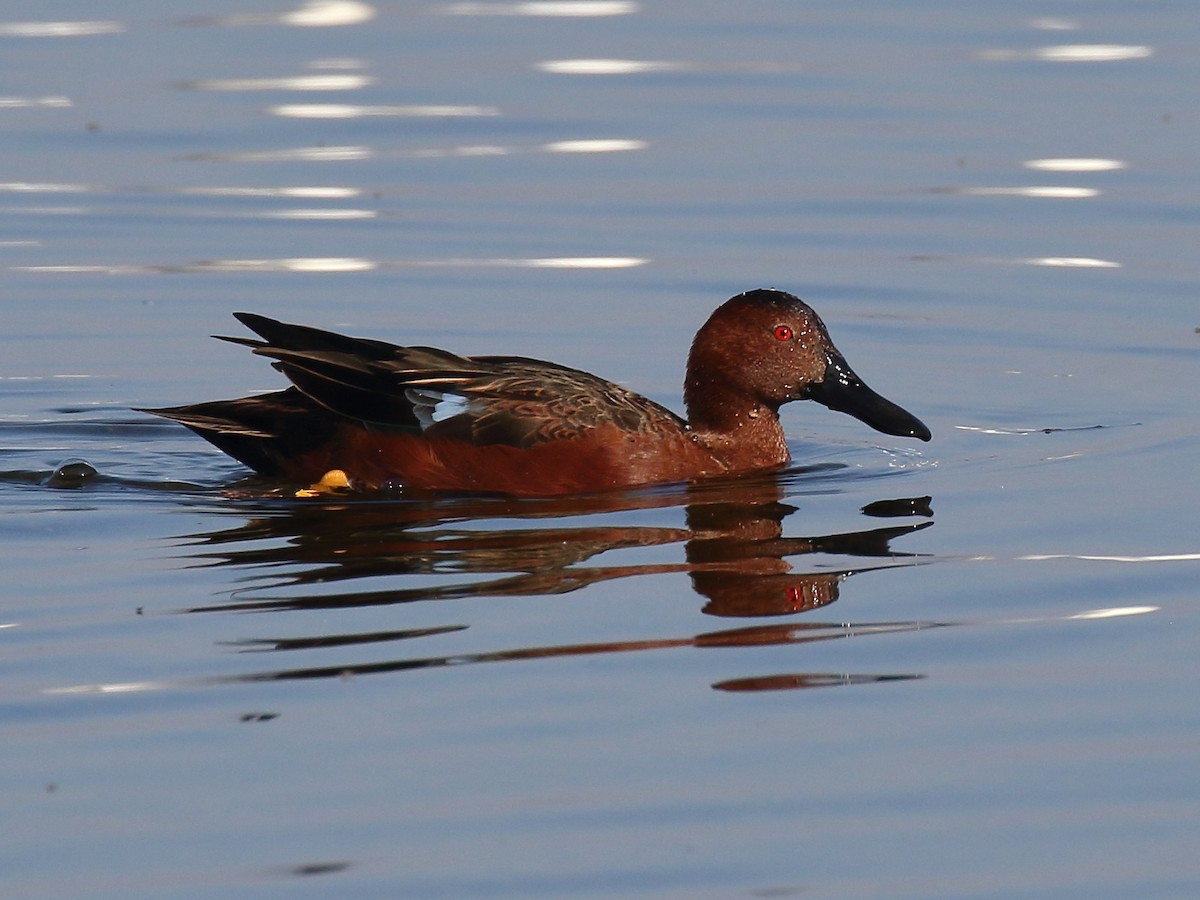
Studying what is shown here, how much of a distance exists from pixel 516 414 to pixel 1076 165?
6.75 m

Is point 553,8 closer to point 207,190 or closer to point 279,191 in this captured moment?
point 279,191

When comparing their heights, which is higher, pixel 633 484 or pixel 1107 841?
pixel 633 484

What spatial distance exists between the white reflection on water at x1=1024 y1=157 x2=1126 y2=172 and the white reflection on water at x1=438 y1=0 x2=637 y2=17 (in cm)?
584

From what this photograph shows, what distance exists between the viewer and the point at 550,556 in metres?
7.59

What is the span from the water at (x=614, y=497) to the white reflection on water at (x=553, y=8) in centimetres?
77

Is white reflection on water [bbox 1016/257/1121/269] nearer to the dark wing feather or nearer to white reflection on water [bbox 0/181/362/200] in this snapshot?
white reflection on water [bbox 0/181/362/200]

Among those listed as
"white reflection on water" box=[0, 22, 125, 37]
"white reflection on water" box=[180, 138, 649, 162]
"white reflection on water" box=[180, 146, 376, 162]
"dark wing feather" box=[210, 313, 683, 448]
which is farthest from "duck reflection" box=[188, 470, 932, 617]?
"white reflection on water" box=[0, 22, 125, 37]

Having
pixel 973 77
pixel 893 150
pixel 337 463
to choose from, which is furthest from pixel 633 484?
pixel 973 77

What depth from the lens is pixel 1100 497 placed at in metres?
8.47

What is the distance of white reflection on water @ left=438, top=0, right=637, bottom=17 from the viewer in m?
18.9

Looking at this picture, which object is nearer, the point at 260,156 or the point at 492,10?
the point at 260,156

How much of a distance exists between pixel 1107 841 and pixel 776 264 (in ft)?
24.7

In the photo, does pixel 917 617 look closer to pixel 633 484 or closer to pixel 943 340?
pixel 633 484

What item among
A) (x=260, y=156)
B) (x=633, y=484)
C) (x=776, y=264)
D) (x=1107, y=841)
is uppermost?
(x=260, y=156)
